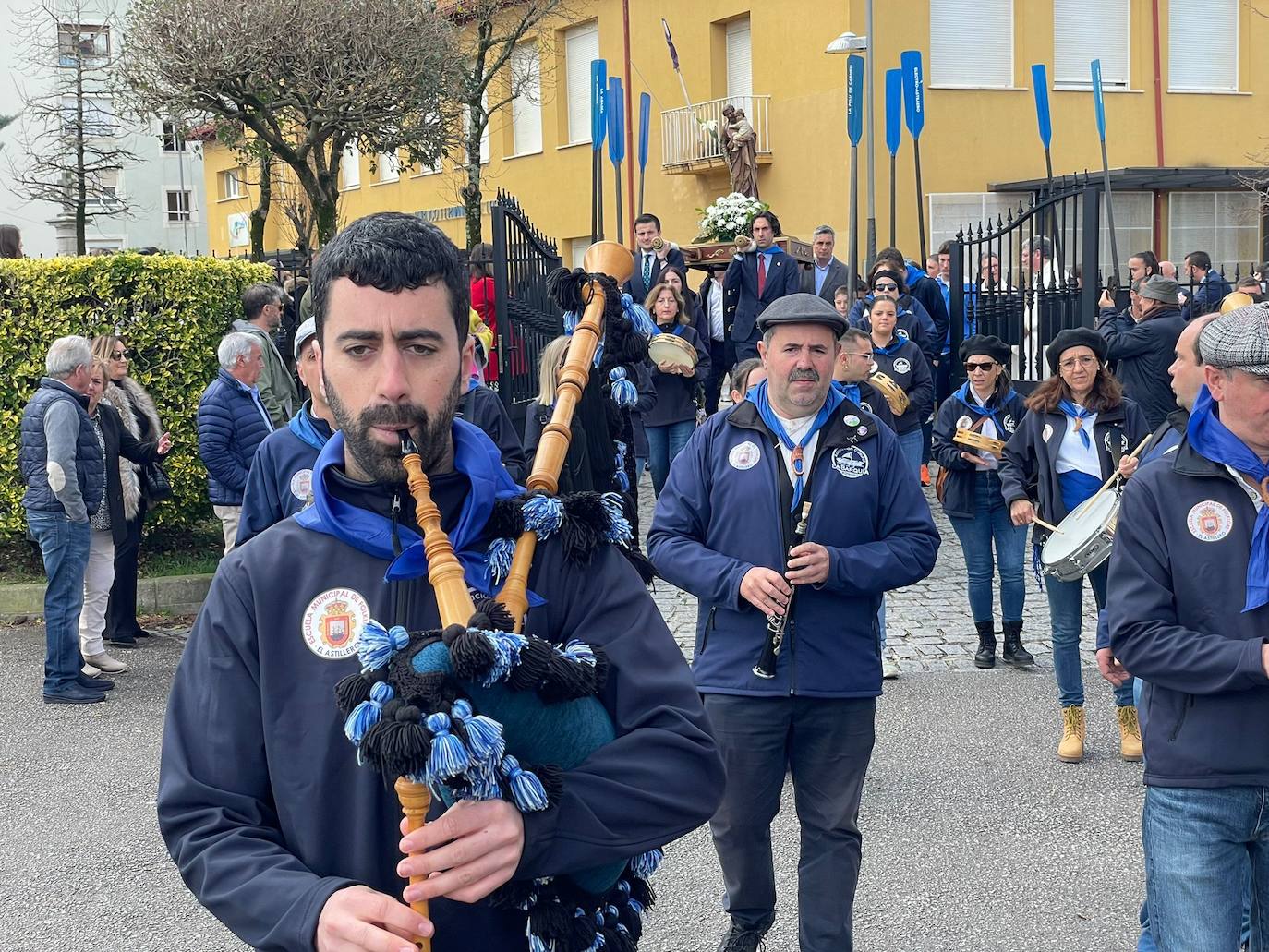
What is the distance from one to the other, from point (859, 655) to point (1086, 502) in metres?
2.24

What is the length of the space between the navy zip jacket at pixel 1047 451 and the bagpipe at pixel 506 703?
5.15 metres

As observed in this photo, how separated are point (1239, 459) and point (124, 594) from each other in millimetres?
7499

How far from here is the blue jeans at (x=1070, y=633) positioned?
21.7 ft

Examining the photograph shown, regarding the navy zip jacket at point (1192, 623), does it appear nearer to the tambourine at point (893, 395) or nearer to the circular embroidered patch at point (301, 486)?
the circular embroidered patch at point (301, 486)

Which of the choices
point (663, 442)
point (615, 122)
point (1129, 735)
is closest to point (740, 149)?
point (615, 122)

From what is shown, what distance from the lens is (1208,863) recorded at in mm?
3344

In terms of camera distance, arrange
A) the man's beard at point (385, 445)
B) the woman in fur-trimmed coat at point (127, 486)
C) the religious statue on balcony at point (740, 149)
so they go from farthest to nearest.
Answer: the religious statue on balcony at point (740, 149)
the woman in fur-trimmed coat at point (127, 486)
the man's beard at point (385, 445)

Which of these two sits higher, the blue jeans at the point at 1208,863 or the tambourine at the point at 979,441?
the tambourine at the point at 979,441

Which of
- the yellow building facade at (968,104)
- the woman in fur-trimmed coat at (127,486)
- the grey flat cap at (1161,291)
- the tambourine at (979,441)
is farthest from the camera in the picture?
the yellow building facade at (968,104)

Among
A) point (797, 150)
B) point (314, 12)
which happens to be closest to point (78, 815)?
point (314, 12)

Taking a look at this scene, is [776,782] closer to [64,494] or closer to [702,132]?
[64,494]

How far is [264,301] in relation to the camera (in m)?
10.2

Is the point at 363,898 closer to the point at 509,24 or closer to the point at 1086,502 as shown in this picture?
the point at 1086,502

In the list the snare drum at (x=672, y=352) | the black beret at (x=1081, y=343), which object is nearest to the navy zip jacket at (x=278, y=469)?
the black beret at (x=1081, y=343)
